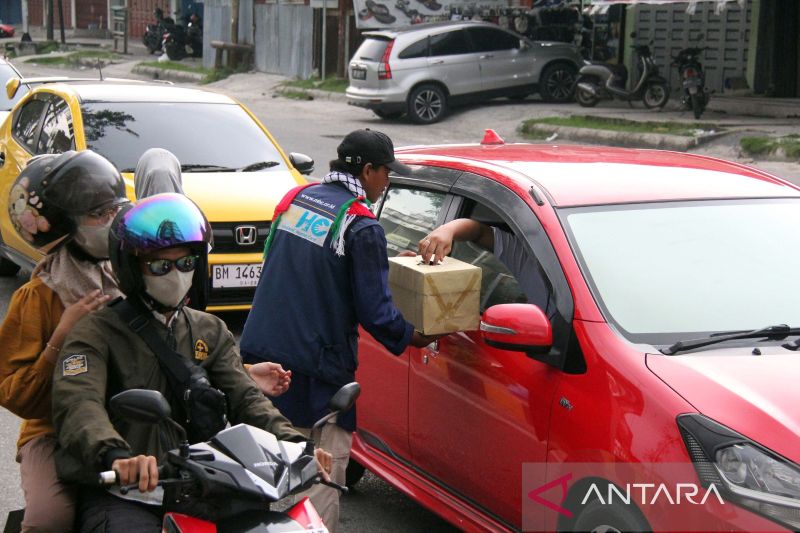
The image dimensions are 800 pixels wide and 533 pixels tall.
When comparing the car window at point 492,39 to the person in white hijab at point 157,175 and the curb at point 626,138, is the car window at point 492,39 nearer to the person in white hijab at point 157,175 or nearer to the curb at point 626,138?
the curb at point 626,138

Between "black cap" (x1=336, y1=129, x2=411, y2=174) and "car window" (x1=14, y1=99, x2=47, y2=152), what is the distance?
5940 mm

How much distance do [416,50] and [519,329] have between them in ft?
63.4

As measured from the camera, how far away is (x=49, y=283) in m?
3.37

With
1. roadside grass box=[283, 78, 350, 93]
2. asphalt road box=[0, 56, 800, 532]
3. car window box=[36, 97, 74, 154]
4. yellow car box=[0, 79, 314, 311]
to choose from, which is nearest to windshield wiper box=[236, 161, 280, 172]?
yellow car box=[0, 79, 314, 311]

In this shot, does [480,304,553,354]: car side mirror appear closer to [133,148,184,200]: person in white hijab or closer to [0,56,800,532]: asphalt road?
[0,56,800,532]: asphalt road

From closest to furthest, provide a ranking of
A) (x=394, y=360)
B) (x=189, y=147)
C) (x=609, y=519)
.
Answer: (x=609, y=519)
(x=394, y=360)
(x=189, y=147)

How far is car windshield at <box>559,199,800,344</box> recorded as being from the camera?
395 centimetres

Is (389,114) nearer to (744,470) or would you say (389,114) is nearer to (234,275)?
(234,275)

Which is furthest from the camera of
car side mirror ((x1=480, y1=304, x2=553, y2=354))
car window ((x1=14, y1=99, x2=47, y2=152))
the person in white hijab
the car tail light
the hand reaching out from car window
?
the car tail light

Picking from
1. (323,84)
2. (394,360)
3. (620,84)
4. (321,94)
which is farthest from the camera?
(323,84)

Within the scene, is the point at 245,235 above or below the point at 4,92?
below

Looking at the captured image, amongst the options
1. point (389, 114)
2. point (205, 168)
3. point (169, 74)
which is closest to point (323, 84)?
point (389, 114)

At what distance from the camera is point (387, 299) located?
4.20 meters

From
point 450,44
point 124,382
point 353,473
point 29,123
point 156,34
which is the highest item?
point 156,34
